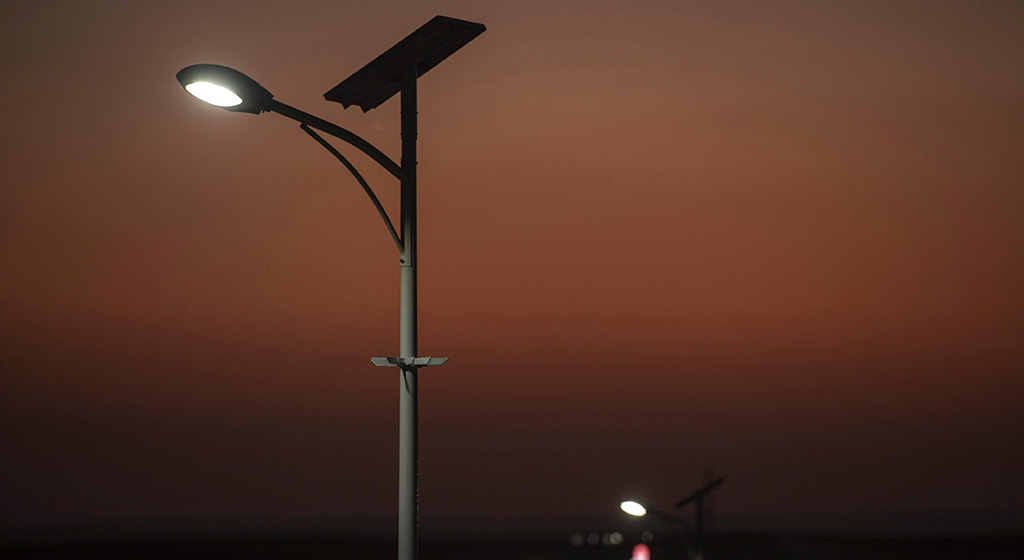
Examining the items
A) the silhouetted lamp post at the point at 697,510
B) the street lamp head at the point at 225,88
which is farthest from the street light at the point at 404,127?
the silhouetted lamp post at the point at 697,510

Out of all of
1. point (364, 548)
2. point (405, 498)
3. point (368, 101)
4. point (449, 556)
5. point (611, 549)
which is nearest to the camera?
point (405, 498)

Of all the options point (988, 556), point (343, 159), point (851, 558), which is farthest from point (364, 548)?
point (343, 159)

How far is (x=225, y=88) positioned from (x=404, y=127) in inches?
59.3

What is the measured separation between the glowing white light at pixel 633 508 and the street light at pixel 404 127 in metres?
11.1

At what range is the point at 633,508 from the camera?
18141 mm

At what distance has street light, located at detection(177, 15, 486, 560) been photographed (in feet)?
22.0

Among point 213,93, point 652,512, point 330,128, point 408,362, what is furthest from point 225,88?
point 652,512

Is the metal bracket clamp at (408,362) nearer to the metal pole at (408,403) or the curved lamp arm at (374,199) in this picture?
the metal pole at (408,403)

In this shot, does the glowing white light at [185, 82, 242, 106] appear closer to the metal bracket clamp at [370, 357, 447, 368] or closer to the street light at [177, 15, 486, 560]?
the street light at [177, 15, 486, 560]

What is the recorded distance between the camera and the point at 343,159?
748 cm

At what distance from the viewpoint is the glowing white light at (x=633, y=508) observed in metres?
17.7

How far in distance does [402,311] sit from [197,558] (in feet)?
532

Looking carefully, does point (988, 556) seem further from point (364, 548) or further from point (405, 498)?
point (405, 498)

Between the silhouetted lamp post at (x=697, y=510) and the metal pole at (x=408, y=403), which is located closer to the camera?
the metal pole at (x=408, y=403)
